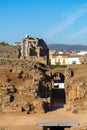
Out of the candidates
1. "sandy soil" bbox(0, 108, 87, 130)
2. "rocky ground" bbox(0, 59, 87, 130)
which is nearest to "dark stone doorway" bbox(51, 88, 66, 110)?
"rocky ground" bbox(0, 59, 87, 130)

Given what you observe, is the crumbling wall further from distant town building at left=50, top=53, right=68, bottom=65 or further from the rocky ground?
distant town building at left=50, top=53, right=68, bottom=65

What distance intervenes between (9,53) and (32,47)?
3.97m

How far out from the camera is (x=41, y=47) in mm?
68188

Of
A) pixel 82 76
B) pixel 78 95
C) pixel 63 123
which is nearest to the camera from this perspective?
pixel 63 123

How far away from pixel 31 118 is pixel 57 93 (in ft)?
44.6

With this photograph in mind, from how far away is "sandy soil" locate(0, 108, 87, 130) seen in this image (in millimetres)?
42322

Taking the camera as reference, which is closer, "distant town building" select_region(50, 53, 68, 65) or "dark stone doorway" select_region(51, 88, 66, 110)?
"dark stone doorway" select_region(51, 88, 66, 110)

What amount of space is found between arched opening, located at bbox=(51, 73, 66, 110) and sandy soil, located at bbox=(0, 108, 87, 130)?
9.38 ft

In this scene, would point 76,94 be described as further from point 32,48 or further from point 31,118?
point 32,48

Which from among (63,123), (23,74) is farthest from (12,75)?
(63,123)

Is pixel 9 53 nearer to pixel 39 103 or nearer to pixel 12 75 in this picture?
pixel 12 75

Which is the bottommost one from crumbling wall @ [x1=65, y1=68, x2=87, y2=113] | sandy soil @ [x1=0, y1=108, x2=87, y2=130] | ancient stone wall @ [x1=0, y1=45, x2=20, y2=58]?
sandy soil @ [x1=0, y1=108, x2=87, y2=130]

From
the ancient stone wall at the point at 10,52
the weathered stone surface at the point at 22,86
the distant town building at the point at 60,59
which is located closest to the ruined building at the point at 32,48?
the ancient stone wall at the point at 10,52

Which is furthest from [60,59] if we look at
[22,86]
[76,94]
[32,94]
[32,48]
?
[32,94]
